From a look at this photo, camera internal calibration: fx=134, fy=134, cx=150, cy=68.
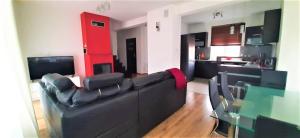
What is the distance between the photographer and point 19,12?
139 inches

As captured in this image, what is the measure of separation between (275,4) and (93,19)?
5491 mm

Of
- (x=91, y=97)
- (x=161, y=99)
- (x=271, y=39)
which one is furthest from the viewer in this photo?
(x=271, y=39)

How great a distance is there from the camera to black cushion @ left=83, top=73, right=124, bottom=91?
132 centimetres

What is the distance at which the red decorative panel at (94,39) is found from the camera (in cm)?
436

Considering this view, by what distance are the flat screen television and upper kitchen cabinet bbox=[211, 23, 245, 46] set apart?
18.5ft

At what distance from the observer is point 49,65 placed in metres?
3.87

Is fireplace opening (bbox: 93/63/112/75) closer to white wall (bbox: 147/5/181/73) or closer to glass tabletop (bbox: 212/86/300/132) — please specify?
white wall (bbox: 147/5/181/73)

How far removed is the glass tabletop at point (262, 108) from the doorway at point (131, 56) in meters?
6.19

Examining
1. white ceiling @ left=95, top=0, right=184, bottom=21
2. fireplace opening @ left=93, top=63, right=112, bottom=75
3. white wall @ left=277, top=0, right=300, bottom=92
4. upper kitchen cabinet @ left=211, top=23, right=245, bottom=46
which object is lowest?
fireplace opening @ left=93, top=63, right=112, bottom=75

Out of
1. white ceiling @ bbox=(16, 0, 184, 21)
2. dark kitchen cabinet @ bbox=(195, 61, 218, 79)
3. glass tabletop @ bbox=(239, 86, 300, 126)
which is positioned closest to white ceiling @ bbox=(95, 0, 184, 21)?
white ceiling @ bbox=(16, 0, 184, 21)

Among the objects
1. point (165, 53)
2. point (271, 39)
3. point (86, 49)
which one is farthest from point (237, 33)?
point (86, 49)

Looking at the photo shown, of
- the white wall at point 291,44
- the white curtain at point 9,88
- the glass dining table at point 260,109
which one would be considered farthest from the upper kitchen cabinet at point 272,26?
the white curtain at point 9,88

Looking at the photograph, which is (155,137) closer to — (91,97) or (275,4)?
(91,97)

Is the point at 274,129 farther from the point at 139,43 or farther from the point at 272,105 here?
the point at 139,43
